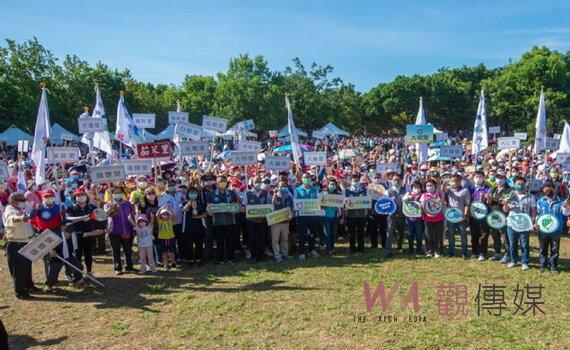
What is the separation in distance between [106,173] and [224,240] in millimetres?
3218

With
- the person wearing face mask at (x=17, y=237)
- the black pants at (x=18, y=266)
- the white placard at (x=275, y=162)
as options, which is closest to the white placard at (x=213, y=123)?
the white placard at (x=275, y=162)

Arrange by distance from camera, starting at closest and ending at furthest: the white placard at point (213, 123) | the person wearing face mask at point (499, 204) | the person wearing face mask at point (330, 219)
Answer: the person wearing face mask at point (499, 204) < the person wearing face mask at point (330, 219) < the white placard at point (213, 123)

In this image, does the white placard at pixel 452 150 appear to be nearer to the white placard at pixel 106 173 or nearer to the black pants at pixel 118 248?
the white placard at pixel 106 173

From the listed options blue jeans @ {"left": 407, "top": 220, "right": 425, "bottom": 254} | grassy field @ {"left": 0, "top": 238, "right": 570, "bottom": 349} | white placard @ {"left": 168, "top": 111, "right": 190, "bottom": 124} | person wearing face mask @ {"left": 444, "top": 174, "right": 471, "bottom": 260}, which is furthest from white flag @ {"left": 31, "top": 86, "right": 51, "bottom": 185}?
person wearing face mask @ {"left": 444, "top": 174, "right": 471, "bottom": 260}

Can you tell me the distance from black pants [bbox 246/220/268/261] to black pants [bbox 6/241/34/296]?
4772 millimetres

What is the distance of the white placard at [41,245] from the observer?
815 centimetres

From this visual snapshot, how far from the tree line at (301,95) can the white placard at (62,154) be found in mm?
32116

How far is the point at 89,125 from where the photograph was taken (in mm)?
14047

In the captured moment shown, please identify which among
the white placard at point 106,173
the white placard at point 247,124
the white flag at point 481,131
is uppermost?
the white placard at point 247,124

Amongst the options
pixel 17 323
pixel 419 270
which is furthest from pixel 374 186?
pixel 17 323

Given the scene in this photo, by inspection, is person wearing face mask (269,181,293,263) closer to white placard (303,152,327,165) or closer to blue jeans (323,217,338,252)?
blue jeans (323,217,338,252)

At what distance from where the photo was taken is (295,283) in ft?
30.3

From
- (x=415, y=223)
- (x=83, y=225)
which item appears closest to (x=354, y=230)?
(x=415, y=223)

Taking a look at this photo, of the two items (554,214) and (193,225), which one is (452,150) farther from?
(193,225)
